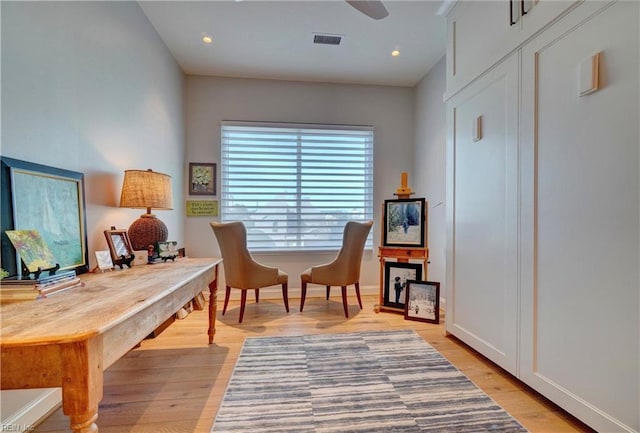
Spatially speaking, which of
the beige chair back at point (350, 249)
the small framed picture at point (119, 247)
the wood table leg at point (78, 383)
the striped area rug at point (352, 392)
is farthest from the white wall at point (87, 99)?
the beige chair back at point (350, 249)

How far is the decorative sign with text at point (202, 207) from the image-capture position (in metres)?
3.58

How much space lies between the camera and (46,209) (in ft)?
4.70

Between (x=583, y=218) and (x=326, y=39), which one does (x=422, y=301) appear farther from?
(x=326, y=39)

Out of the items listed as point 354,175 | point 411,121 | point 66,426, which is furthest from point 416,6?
point 66,426

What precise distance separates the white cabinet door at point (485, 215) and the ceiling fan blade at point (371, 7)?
851 millimetres

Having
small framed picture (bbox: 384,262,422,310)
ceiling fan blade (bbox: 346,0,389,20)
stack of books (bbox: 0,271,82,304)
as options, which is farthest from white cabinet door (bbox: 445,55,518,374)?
stack of books (bbox: 0,271,82,304)

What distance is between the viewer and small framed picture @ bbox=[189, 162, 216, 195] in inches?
141

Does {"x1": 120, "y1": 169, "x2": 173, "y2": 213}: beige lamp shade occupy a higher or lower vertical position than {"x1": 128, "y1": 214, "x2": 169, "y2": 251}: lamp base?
higher

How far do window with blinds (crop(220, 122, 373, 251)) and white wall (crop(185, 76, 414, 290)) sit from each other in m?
0.13

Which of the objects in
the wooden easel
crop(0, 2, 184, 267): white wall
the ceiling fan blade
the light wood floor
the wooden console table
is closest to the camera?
the wooden console table

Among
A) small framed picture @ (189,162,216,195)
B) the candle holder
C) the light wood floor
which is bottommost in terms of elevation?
the light wood floor

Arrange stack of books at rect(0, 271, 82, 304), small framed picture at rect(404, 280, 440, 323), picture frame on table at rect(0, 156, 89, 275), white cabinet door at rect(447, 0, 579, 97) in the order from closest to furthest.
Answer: stack of books at rect(0, 271, 82, 304) < picture frame on table at rect(0, 156, 89, 275) < white cabinet door at rect(447, 0, 579, 97) < small framed picture at rect(404, 280, 440, 323)

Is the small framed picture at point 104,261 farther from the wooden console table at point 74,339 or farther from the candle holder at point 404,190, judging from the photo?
the candle holder at point 404,190

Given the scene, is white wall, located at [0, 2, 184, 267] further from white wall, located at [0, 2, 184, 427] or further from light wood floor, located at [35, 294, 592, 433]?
light wood floor, located at [35, 294, 592, 433]
